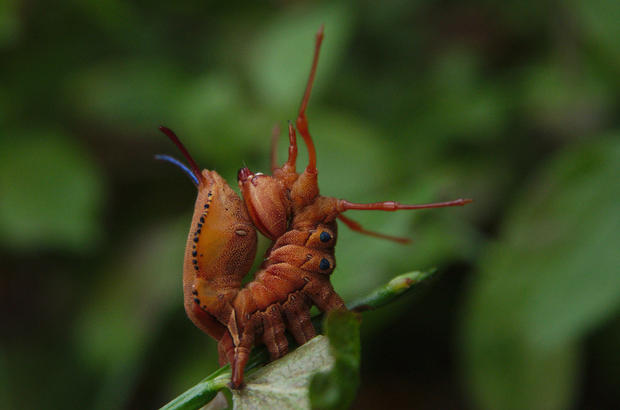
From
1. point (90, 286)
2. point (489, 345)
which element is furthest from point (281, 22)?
point (489, 345)

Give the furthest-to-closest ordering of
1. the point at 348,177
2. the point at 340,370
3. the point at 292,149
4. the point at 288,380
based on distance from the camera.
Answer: the point at 348,177
the point at 292,149
the point at 288,380
the point at 340,370

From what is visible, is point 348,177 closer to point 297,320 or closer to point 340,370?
point 297,320

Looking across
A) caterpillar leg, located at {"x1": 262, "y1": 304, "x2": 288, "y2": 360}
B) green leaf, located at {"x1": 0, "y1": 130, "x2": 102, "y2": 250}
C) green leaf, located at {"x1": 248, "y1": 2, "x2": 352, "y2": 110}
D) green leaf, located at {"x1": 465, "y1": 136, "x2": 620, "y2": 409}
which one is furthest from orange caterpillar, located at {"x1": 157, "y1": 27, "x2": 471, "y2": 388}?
green leaf, located at {"x1": 0, "y1": 130, "x2": 102, "y2": 250}

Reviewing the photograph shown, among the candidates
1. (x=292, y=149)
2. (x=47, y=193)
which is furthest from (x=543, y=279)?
(x=47, y=193)

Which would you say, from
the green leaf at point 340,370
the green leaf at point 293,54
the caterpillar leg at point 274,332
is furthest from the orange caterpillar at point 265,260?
the green leaf at point 293,54

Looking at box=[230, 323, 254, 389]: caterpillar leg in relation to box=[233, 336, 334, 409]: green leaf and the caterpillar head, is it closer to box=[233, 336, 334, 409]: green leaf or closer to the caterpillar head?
box=[233, 336, 334, 409]: green leaf

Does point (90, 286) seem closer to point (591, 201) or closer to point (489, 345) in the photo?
point (489, 345)
